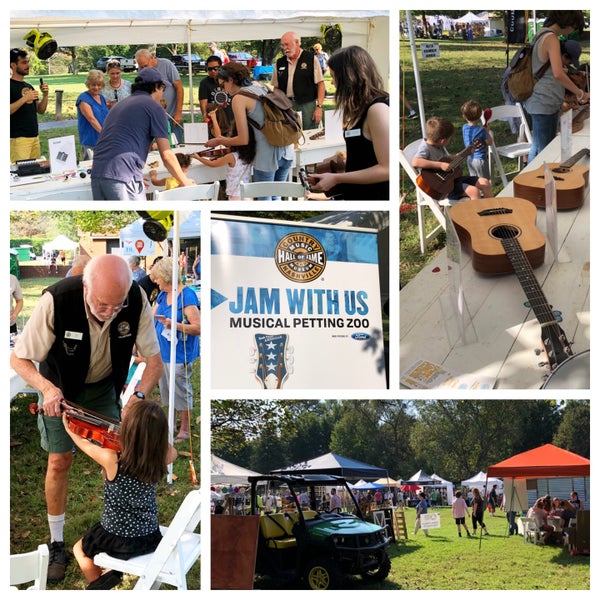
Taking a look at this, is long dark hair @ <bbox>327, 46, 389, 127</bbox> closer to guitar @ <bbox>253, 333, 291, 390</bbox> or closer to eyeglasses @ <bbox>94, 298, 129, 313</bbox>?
guitar @ <bbox>253, 333, 291, 390</bbox>

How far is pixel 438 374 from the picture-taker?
4.89m

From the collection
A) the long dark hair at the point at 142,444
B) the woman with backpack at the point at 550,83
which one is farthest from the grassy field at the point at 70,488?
the woman with backpack at the point at 550,83

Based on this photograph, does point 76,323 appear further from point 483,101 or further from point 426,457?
point 483,101

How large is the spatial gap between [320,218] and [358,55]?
0.78 meters

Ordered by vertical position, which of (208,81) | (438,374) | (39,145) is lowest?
(438,374)

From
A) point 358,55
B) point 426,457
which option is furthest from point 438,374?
point 358,55

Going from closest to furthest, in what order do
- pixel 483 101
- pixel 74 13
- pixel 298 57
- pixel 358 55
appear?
pixel 358 55 → pixel 74 13 → pixel 483 101 → pixel 298 57

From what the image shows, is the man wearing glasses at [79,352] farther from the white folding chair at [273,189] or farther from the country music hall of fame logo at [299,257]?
the white folding chair at [273,189]

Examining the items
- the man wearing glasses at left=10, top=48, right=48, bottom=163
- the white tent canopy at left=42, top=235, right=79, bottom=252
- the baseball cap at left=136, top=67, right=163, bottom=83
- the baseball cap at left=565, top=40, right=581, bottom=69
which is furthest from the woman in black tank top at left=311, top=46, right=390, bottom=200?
the man wearing glasses at left=10, top=48, right=48, bottom=163

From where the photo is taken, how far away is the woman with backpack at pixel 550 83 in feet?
17.4

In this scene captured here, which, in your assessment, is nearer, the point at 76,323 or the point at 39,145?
the point at 76,323

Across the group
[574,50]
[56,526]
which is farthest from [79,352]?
[574,50]

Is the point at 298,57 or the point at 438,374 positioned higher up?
the point at 298,57

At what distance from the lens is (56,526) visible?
4887mm
